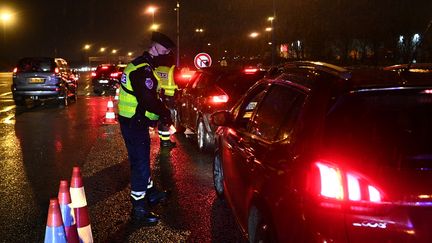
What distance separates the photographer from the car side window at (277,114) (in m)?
3.35

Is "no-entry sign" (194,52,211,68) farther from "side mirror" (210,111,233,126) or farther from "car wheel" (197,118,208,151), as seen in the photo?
"side mirror" (210,111,233,126)

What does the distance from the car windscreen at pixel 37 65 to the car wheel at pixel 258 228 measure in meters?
16.1

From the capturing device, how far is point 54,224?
361cm

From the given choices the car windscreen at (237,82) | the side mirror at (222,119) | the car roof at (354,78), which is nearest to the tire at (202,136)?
the car windscreen at (237,82)

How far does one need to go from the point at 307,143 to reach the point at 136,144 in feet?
8.97

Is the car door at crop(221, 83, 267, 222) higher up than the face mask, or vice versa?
the face mask

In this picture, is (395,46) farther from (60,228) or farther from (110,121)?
(60,228)

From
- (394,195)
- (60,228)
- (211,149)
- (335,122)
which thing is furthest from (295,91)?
(211,149)

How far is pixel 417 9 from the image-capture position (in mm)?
32594

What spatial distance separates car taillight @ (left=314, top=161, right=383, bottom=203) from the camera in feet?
8.36

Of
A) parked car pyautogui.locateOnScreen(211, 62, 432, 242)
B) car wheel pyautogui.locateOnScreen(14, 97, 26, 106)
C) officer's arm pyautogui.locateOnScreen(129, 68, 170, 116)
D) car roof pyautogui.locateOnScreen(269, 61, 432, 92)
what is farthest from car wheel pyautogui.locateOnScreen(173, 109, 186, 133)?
car wheel pyautogui.locateOnScreen(14, 97, 26, 106)

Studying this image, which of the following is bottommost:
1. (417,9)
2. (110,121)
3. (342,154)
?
(110,121)

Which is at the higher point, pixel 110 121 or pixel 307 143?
pixel 307 143

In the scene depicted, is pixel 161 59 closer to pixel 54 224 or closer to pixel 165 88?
pixel 54 224
